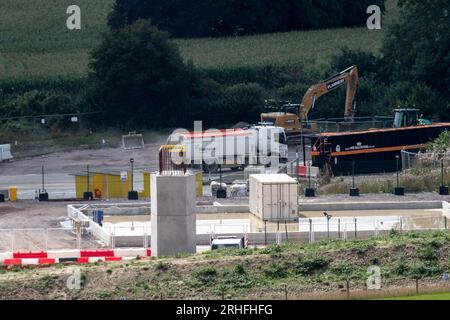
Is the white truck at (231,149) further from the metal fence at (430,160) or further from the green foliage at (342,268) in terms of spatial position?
the green foliage at (342,268)

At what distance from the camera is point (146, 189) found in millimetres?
75312

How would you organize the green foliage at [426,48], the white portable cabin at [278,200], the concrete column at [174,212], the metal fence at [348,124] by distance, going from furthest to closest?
the green foliage at [426,48] < the metal fence at [348,124] < the white portable cabin at [278,200] < the concrete column at [174,212]

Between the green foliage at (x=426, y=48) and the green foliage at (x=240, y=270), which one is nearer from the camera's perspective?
the green foliage at (x=240, y=270)

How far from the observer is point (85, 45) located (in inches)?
4875

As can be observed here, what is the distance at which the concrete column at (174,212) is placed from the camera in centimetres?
5647

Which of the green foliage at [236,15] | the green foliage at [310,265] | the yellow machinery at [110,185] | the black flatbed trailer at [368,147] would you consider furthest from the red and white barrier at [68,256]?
the green foliage at [236,15]

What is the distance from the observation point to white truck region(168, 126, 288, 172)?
82.9 meters

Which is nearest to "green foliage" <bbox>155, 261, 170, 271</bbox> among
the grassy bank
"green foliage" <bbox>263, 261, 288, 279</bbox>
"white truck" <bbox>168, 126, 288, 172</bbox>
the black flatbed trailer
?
the grassy bank

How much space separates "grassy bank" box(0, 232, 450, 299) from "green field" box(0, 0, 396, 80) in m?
57.7

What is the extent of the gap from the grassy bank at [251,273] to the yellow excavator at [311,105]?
123 ft

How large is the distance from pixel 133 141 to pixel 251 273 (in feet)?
143

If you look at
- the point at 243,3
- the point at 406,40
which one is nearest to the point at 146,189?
the point at 406,40

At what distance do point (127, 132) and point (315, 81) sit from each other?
1552cm

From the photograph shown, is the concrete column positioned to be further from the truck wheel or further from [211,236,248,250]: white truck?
the truck wheel
